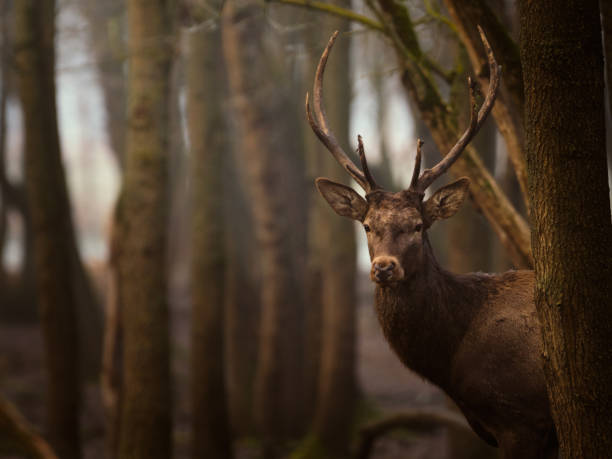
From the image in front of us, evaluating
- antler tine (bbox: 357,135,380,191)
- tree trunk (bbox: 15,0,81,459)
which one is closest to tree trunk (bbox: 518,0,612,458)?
antler tine (bbox: 357,135,380,191)

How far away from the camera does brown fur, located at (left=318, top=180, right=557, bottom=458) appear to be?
11.9ft

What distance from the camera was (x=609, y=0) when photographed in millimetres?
4141

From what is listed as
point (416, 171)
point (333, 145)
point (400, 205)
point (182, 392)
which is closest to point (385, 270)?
point (400, 205)

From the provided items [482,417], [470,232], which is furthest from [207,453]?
[482,417]

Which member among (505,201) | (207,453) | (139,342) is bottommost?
(207,453)

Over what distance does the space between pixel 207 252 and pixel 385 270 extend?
5.19 m

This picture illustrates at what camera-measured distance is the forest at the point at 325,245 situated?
3121mm

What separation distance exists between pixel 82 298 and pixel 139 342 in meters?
7.69

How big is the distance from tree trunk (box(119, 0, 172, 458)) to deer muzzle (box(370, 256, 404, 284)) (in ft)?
11.8

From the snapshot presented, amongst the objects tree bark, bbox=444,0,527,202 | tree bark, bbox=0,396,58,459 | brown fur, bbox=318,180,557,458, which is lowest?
tree bark, bbox=0,396,58,459

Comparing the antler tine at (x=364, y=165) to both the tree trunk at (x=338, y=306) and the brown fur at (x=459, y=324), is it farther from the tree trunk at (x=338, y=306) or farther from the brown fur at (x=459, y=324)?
the tree trunk at (x=338, y=306)

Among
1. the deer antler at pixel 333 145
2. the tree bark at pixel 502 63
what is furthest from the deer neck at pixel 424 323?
the tree bark at pixel 502 63

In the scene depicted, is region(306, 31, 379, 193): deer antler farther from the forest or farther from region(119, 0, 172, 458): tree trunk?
region(119, 0, 172, 458): tree trunk

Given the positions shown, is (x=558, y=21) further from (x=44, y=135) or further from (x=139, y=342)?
(x=44, y=135)
